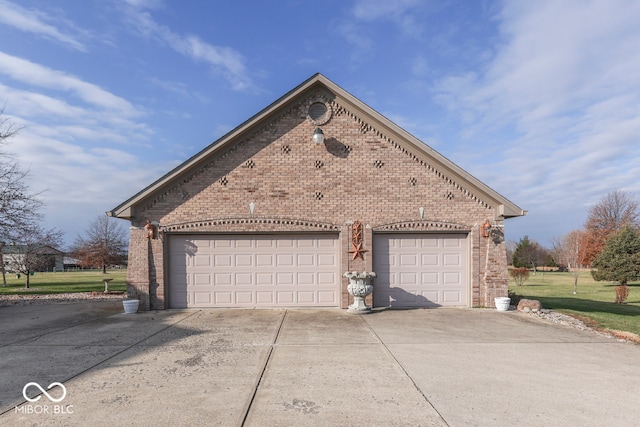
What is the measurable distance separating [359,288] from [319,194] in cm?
330

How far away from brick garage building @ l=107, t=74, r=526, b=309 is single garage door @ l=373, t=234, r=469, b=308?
0.11 feet

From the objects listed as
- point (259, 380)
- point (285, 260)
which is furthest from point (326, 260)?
point (259, 380)

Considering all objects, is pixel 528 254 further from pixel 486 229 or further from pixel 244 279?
pixel 244 279

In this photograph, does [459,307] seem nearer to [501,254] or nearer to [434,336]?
[501,254]

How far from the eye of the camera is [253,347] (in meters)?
6.80

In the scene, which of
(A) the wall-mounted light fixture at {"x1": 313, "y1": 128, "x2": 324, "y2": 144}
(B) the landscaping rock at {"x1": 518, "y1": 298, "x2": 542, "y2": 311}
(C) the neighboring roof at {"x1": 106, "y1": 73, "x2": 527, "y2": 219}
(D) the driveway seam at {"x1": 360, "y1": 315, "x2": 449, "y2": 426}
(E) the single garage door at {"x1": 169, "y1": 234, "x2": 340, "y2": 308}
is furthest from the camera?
(E) the single garage door at {"x1": 169, "y1": 234, "x2": 340, "y2": 308}

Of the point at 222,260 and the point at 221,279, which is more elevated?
the point at 222,260

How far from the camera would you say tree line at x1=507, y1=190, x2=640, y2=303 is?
86.5ft

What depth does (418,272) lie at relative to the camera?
1148 cm

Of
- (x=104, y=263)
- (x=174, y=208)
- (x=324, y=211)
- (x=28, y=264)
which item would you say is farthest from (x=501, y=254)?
(x=104, y=263)

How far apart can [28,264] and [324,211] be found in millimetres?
23572

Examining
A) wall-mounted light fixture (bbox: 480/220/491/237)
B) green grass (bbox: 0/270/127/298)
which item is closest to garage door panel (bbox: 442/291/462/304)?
wall-mounted light fixture (bbox: 480/220/491/237)

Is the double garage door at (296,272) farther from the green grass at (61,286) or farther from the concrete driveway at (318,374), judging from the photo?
the green grass at (61,286)

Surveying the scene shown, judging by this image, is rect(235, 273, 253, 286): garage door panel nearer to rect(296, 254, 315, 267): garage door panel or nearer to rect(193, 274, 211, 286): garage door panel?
rect(193, 274, 211, 286): garage door panel
